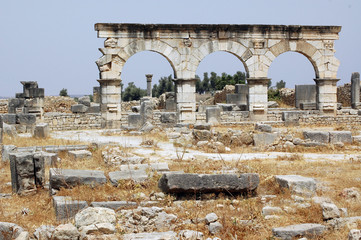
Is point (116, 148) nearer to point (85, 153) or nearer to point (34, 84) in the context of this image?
point (85, 153)

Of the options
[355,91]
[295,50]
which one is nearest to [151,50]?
[295,50]

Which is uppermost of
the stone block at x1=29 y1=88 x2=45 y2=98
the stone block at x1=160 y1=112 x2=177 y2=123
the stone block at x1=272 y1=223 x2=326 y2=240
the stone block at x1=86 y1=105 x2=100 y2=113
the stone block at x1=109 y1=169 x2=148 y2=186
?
the stone block at x1=29 y1=88 x2=45 y2=98

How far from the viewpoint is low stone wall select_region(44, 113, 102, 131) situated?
1895 centimetres

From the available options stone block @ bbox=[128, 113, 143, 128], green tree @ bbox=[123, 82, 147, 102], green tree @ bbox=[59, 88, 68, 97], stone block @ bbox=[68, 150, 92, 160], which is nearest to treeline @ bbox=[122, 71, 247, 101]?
green tree @ bbox=[123, 82, 147, 102]

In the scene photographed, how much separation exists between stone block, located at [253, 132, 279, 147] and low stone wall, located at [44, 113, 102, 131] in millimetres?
8394

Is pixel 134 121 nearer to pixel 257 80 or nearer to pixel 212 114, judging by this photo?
pixel 212 114

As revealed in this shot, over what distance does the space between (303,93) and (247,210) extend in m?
19.4

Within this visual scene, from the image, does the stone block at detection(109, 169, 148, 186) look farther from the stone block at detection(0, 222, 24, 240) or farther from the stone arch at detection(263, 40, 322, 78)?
the stone arch at detection(263, 40, 322, 78)

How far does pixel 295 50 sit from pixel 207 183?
46.0 feet

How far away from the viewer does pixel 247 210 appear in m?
6.66

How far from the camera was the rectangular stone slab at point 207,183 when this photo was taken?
6.93m

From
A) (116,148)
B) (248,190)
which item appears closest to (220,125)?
(116,148)

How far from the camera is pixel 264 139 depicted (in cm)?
1280

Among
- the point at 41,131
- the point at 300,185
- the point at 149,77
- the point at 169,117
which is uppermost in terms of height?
the point at 149,77
